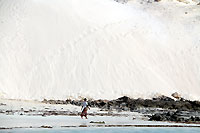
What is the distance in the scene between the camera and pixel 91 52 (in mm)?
47719

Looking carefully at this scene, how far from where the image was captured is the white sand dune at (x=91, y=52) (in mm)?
42594

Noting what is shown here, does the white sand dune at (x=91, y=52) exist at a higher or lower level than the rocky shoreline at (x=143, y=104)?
higher

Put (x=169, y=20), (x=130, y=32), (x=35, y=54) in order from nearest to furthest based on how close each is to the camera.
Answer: (x=35, y=54), (x=130, y=32), (x=169, y=20)

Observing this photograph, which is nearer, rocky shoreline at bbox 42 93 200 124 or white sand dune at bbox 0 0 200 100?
rocky shoreline at bbox 42 93 200 124

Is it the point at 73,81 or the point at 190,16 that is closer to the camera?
the point at 73,81

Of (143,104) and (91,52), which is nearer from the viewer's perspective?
(143,104)

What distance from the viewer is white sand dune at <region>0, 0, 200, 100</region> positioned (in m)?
42.6

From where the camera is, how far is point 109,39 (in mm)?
50625

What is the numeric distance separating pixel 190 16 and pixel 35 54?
95.2 ft

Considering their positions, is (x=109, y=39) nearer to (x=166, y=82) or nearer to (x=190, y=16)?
(x=166, y=82)

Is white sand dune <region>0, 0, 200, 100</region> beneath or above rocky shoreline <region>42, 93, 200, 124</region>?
above

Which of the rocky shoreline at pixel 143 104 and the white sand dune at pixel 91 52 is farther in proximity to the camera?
the white sand dune at pixel 91 52

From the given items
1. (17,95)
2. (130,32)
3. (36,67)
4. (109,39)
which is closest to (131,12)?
(130,32)

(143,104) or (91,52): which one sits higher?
(91,52)
